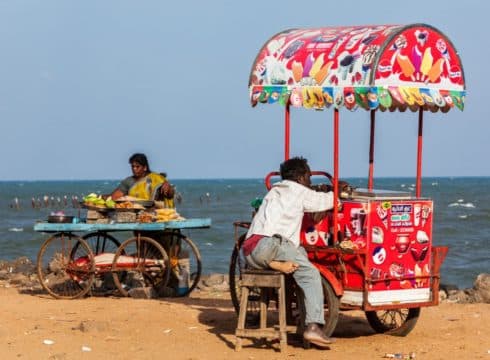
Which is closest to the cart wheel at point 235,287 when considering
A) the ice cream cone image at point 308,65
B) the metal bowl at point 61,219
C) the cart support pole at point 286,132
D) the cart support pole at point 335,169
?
the cart support pole at point 286,132

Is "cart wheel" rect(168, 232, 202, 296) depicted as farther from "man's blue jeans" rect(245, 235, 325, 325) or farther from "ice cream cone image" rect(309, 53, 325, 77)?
"ice cream cone image" rect(309, 53, 325, 77)

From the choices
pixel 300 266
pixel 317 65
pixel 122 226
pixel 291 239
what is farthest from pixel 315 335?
pixel 122 226

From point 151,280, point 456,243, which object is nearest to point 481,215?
point 456,243

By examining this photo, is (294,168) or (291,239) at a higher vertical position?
(294,168)

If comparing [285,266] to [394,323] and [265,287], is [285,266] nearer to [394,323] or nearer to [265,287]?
[265,287]

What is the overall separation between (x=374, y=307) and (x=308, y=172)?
1.44 m

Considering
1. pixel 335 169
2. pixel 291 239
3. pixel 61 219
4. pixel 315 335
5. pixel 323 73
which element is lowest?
pixel 315 335

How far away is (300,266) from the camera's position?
9.66 m

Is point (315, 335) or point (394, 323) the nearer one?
point (315, 335)

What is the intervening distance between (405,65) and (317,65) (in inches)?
33.5

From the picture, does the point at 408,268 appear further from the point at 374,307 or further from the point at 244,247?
the point at 244,247

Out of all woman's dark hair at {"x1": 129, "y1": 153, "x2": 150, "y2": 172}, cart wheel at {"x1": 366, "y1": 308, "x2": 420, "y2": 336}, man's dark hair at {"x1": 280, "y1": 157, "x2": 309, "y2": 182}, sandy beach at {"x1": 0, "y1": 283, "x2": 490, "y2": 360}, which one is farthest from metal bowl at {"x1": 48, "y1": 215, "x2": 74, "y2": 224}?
man's dark hair at {"x1": 280, "y1": 157, "x2": 309, "y2": 182}

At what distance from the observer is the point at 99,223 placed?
1394cm

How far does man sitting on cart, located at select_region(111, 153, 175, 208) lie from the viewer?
46.7 feet
